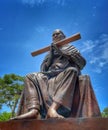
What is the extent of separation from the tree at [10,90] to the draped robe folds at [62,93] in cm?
1340

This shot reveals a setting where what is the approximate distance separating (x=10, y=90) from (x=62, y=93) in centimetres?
1556

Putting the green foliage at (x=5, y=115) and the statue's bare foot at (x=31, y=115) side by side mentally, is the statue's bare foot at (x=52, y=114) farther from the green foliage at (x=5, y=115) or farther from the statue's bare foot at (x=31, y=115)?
the green foliage at (x=5, y=115)

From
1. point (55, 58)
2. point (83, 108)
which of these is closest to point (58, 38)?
point (55, 58)

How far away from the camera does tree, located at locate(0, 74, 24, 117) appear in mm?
19500

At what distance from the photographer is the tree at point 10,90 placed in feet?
64.0

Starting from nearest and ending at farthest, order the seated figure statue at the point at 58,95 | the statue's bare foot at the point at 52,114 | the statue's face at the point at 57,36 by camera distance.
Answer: the statue's bare foot at the point at 52,114 < the seated figure statue at the point at 58,95 < the statue's face at the point at 57,36

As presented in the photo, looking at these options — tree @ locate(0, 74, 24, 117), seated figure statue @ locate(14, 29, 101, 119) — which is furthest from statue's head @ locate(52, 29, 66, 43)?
Result: tree @ locate(0, 74, 24, 117)

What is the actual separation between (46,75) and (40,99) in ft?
2.25

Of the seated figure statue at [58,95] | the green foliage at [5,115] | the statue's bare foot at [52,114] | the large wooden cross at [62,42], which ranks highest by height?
the green foliage at [5,115]

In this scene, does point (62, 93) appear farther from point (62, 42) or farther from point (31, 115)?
point (62, 42)

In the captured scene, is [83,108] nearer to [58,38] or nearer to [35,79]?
[35,79]

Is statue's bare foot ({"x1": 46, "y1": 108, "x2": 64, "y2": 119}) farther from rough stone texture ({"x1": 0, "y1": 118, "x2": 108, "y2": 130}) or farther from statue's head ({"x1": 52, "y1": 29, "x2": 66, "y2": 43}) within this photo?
statue's head ({"x1": 52, "y1": 29, "x2": 66, "y2": 43})

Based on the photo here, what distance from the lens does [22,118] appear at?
4.77m

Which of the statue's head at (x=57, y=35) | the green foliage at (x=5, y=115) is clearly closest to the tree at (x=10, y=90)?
the green foliage at (x=5, y=115)
